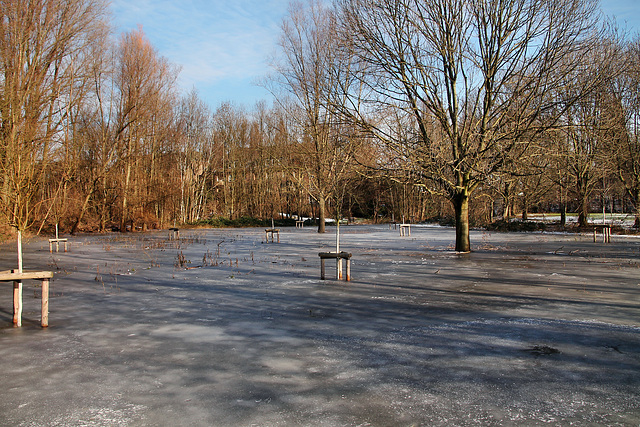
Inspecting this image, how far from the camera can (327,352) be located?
5.04 metres

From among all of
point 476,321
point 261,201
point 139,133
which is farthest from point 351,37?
point 261,201

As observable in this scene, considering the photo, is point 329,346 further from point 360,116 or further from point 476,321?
point 360,116

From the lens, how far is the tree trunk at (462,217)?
1528 cm

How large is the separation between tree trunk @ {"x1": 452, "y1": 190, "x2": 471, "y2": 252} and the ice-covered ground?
205 inches

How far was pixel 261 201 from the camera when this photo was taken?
48500mm

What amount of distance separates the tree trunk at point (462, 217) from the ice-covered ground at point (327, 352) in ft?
17.1

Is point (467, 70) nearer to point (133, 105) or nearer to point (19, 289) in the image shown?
point (19, 289)

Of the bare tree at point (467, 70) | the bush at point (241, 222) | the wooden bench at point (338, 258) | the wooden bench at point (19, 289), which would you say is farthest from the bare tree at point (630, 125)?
the bush at point (241, 222)

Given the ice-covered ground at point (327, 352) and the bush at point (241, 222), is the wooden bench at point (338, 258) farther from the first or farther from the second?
the bush at point (241, 222)

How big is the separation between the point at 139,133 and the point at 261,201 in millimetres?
17480

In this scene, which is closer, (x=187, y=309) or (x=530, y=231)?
(x=187, y=309)

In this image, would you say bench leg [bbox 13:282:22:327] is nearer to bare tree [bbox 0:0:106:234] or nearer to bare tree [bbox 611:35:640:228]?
bare tree [bbox 0:0:106:234]

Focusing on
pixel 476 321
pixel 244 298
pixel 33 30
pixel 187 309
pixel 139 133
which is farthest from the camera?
pixel 139 133

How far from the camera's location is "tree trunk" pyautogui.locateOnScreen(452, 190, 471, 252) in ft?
50.1
